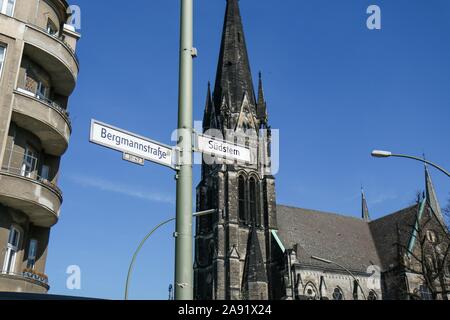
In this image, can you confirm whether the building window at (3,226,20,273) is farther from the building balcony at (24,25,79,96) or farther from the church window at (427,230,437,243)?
the church window at (427,230,437,243)

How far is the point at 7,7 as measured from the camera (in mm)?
17219

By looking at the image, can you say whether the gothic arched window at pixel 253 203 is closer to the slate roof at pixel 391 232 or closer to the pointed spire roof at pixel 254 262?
the pointed spire roof at pixel 254 262

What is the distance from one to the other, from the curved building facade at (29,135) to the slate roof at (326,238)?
35995mm

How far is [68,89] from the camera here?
1959 cm

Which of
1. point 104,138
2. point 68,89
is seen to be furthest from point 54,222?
point 104,138

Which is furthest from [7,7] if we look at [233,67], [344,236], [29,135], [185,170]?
[344,236]

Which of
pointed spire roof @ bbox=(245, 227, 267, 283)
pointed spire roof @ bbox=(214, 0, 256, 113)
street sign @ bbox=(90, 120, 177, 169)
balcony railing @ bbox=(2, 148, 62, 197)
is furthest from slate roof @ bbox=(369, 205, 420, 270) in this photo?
street sign @ bbox=(90, 120, 177, 169)

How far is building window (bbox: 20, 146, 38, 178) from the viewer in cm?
1680

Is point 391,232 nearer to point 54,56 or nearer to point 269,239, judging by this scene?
point 269,239

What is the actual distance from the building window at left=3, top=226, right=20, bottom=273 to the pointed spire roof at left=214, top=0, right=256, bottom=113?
41.2 metres

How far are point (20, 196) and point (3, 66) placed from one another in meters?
4.12

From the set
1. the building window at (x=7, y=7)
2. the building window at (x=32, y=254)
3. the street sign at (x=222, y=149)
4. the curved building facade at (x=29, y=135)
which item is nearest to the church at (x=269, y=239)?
the building window at (x=32, y=254)

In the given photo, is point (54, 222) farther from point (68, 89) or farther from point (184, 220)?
point (184, 220)

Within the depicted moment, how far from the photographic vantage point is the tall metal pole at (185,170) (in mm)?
5809
